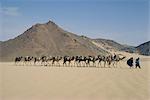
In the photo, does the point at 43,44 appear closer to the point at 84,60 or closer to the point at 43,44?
the point at 43,44

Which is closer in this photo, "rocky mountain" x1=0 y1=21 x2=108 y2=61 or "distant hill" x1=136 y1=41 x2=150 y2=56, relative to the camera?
"rocky mountain" x1=0 y1=21 x2=108 y2=61

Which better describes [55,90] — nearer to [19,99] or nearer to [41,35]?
[19,99]

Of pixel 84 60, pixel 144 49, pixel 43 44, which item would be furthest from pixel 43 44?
pixel 84 60

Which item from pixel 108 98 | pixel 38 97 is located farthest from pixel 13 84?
pixel 108 98

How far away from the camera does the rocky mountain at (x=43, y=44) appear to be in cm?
7425

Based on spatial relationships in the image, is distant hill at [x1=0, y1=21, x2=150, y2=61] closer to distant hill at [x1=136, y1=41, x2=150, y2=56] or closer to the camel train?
distant hill at [x1=136, y1=41, x2=150, y2=56]

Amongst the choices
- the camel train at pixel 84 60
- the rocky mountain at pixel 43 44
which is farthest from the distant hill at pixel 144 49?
the camel train at pixel 84 60

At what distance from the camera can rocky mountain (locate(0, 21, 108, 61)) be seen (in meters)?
74.2

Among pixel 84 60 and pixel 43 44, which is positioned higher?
pixel 43 44

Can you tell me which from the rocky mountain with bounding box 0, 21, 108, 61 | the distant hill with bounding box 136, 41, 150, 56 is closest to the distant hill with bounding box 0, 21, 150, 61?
the rocky mountain with bounding box 0, 21, 108, 61

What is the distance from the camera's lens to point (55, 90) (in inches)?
452

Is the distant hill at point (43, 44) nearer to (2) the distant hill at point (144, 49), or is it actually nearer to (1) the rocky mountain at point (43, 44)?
(1) the rocky mountain at point (43, 44)

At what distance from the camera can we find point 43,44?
78875 mm

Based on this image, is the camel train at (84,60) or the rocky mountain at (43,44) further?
the rocky mountain at (43,44)
